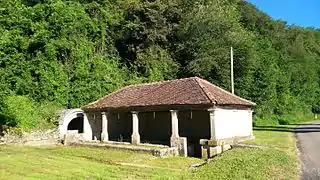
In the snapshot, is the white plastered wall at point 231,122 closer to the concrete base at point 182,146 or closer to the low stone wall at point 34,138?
the concrete base at point 182,146

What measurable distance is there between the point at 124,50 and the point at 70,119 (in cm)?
1315

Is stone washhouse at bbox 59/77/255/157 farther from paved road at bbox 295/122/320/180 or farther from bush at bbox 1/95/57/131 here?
paved road at bbox 295/122/320/180

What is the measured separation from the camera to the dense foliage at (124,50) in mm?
33625

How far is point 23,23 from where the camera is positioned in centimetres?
3441

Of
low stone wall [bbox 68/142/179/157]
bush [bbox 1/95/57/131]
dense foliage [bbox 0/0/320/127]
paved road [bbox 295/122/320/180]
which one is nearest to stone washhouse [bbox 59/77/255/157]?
low stone wall [bbox 68/142/179/157]

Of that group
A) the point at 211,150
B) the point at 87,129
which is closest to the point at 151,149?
the point at 211,150

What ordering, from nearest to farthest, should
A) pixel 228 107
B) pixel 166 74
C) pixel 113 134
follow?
1. pixel 228 107
2. pixel 113 134
3. pixel 166 74

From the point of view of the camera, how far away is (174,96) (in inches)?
1004

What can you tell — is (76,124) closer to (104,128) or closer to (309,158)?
(104,128)

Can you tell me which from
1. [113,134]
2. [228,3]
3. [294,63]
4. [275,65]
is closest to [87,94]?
[113,134]

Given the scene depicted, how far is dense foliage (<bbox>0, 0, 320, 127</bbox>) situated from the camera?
33625mm

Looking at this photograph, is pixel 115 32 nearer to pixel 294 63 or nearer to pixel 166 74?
pixel 166 74

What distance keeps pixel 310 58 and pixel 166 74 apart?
38.9 m

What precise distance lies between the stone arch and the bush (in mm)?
845
